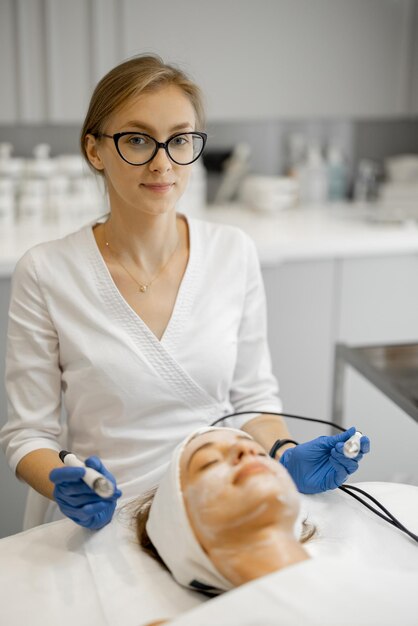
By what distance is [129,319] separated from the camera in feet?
4.48

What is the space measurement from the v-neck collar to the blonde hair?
205 mm

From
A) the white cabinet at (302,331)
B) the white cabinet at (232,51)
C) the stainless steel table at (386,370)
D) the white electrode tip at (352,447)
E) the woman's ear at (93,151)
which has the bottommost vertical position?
the white cabinet at (302,331)

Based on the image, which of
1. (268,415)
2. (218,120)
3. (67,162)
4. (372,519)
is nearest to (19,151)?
(67,162)

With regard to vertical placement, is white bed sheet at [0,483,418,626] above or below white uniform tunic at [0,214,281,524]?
below

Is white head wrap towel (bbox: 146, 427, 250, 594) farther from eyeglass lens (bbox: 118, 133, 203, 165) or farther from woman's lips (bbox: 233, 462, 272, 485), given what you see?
eyeglass lens (bbox: 118, 133, 203, 165)

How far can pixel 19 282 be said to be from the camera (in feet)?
4.50

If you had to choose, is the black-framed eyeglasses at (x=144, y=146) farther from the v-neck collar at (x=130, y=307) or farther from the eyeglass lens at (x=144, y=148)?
the v-neck collar at (x=130, y=307)

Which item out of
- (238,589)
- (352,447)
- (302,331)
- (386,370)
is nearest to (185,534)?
(238,589)

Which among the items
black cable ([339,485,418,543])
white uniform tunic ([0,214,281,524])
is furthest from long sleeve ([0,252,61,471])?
black cable ([339,485,418,543])

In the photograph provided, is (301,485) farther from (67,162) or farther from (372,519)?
Answer: (67,162)

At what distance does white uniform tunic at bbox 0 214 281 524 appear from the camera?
1.35m

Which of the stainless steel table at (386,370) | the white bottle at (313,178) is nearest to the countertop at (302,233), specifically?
the white bottle at (313,178)

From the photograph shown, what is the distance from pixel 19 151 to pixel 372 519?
79.8 inches

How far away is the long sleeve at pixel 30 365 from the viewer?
1344 mm
